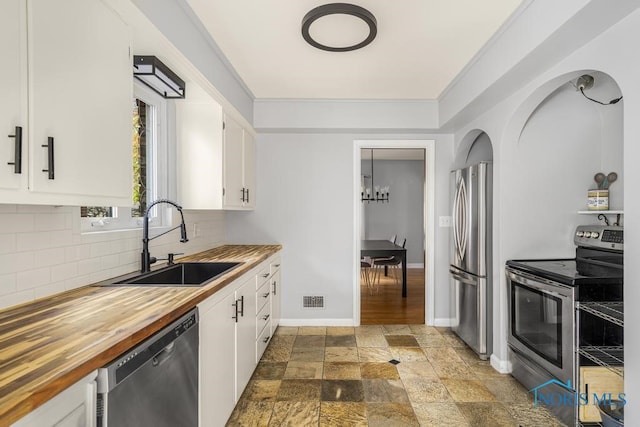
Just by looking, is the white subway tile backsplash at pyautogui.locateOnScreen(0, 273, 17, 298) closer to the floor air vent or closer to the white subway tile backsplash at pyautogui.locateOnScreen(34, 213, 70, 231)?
the white subway tile backsplash at pyautogui.locateOnScreen(34, 213, 70, 231)

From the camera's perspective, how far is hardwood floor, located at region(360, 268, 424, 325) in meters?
4.12

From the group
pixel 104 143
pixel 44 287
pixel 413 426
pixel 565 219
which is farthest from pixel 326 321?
pixel 104 143

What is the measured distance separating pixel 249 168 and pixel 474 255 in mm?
2359

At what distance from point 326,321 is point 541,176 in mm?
2583

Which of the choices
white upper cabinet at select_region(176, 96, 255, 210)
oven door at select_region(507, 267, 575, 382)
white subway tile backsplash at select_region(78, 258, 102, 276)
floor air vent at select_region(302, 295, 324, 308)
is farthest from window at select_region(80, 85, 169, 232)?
oven door at select_region(507, 267, 575, 382)

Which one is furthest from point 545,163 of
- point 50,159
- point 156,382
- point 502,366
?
point 50,159

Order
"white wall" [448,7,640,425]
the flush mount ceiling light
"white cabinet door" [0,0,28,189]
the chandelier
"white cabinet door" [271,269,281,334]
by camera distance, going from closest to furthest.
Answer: "white cabinet door" [0,0,28,189] < the flush mount ceiling light < "white wall" [448,7,640,425] < "white cabinet door" [271,269,281,334] < the chandelier

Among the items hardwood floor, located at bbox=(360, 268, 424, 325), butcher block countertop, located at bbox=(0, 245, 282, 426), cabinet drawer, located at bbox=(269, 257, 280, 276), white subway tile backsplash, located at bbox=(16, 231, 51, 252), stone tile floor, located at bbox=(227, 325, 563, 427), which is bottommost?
hardwood floor, located at bbox=(360, 268, 424, 325)

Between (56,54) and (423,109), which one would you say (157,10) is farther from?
(423,109)

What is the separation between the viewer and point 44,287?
148 cm

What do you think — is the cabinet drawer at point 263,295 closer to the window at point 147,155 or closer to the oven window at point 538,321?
the window at point 147,155

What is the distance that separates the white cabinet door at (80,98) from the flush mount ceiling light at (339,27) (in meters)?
1.06

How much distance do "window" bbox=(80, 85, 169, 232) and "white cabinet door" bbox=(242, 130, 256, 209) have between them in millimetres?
825

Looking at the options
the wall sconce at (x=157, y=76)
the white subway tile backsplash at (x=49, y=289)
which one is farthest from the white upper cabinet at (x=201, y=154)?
the white subway tile backsplash at (x=49, y=289)
